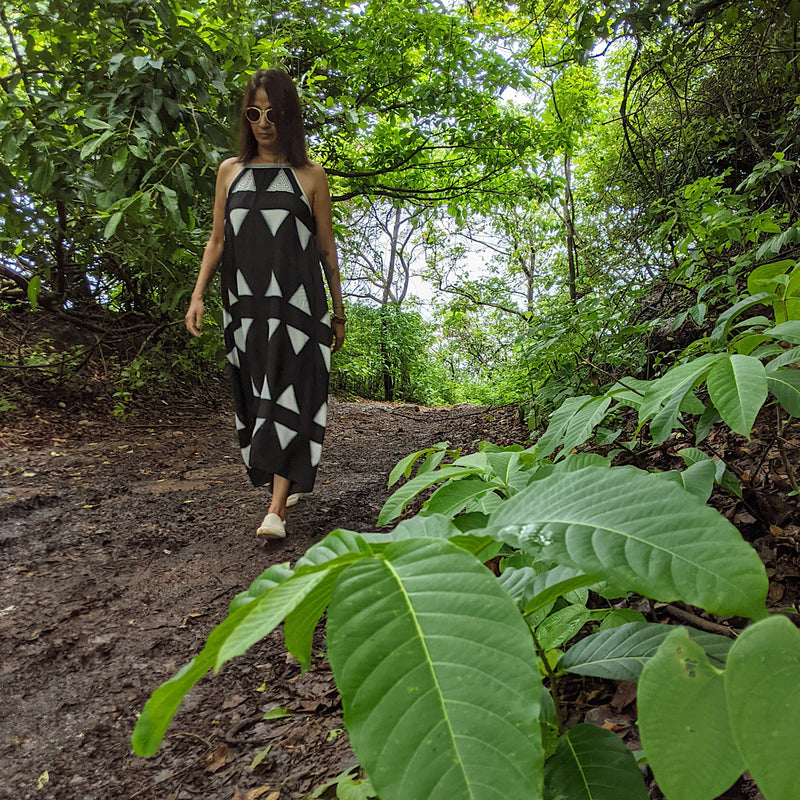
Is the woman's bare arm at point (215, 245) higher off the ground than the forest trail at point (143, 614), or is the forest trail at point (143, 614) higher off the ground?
the woman's bare arm at point (215, 245)

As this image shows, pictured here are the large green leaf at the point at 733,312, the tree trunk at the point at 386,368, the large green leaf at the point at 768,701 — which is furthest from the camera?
the tree trunk at the point at 386,368

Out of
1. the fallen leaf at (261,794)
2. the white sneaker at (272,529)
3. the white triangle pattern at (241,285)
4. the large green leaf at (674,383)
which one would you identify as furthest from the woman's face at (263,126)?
the fallen leaf at (261,794)

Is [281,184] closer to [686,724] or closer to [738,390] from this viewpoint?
[738,390]

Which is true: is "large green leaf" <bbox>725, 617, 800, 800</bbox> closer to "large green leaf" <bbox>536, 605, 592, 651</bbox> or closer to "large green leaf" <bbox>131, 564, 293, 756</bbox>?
"large green leaf" <bbox>131, 564, 293, 756</bbox>

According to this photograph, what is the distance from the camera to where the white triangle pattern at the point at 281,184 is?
2.77 meters

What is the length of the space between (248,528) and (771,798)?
111 inches

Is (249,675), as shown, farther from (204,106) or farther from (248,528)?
(204,106)

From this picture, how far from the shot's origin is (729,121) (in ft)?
12.9

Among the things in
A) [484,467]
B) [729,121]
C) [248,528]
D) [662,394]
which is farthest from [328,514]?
[729,121]

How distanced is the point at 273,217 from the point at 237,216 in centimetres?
18

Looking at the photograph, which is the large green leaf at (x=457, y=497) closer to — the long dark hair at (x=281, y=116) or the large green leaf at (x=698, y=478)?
the large green leaf at (x=698, y=478)

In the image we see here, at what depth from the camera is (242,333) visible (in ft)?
9.34

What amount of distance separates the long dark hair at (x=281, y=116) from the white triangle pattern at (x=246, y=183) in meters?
0.10

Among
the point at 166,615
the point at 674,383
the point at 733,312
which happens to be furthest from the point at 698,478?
the point at 166,615
